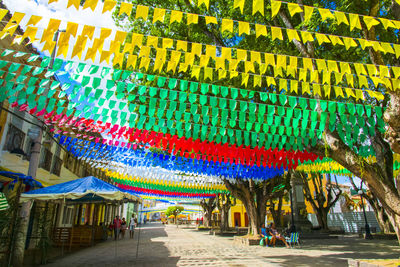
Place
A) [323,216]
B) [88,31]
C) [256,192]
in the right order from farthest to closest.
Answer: [323,216] → [256,192] → [88,31]

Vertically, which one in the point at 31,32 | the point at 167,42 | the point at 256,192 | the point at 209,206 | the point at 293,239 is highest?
the point at 167,42

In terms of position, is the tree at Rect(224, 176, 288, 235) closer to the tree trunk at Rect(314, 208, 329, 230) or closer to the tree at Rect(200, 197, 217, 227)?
the tree trunk at Rect(314, 208, 329, 230)

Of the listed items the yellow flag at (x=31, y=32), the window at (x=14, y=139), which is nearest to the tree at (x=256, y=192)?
the window at (x=14, y=139)

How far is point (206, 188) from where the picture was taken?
19969 mm

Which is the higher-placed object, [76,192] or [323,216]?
[76,192]


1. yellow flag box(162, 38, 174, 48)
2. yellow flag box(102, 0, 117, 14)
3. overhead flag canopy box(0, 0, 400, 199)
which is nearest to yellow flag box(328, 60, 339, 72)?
overhead flag canopy box(0, 0, 400, 199)

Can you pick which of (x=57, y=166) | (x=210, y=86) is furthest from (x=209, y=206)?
(x=210, y=86)

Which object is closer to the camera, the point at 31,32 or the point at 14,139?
the point at 31,32

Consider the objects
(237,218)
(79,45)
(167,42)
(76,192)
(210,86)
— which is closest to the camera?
(79,45)

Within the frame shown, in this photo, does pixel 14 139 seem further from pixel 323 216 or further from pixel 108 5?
pixel 323 216

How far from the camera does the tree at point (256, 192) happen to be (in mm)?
14266

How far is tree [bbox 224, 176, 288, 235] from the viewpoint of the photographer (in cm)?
1427

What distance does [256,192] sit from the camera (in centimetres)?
1505

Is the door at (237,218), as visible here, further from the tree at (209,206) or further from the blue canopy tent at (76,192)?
the blue canopy tent at (76,192)
